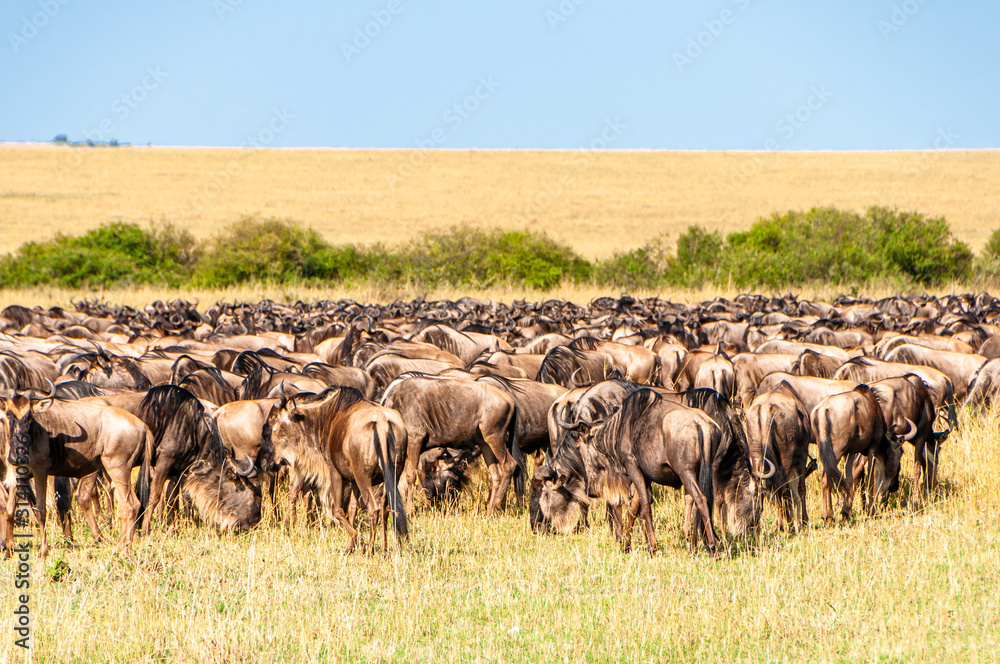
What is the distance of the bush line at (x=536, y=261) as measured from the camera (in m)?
35.2

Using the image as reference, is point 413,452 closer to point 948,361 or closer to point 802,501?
point 802,501

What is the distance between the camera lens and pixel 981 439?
31.6 feet

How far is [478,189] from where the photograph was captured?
8112 cm

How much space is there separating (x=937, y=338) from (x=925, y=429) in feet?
18.9

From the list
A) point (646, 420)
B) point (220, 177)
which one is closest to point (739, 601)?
point (646, 420)

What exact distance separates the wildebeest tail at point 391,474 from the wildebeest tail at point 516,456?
1825 mm

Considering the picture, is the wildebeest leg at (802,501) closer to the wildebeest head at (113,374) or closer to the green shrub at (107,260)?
the wildebeest head at (113,374)

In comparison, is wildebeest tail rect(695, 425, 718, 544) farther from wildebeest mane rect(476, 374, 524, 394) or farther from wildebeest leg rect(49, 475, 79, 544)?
wildebeest leg rect(49, 475, 79, 544)

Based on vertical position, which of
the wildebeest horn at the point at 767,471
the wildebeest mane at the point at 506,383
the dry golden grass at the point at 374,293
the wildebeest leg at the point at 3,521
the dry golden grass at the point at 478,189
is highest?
the dry golden grass at the point at 478,189

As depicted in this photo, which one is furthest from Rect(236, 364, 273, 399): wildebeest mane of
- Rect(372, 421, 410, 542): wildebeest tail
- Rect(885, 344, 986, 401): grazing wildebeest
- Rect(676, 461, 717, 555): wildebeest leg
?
Rect(885, 344, 986, 401): grazing wildebeest

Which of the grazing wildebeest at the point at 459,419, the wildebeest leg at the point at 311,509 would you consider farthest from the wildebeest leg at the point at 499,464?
the wildebeest leg at the point at 311,509

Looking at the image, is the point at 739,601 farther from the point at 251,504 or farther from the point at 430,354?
the point at 430,354

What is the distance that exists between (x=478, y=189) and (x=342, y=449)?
75.3m

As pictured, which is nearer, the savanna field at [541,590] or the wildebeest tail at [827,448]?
the savanna field at [541,590]
